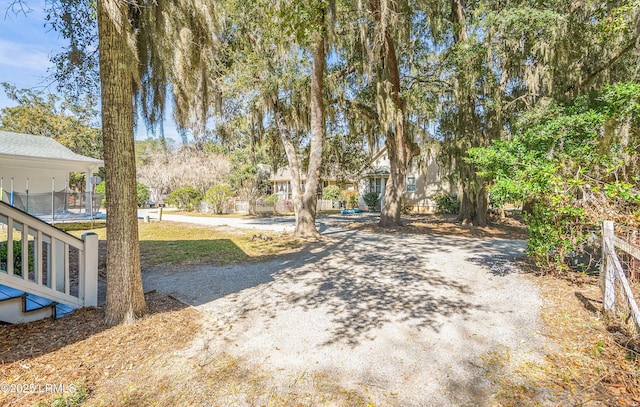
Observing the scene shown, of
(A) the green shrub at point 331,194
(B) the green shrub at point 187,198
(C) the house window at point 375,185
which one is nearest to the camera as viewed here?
(B) the green shrub at point 187,198

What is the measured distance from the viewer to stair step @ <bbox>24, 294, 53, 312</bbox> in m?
3.24

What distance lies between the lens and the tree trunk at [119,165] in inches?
122

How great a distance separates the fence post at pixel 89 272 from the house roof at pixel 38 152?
462 inches

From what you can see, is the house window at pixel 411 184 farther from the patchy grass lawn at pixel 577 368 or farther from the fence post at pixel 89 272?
the fence post at pixel 89 272

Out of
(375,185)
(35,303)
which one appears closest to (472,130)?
(35,303)

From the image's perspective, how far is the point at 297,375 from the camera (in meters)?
2.55

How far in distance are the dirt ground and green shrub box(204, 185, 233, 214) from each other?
16.8 m

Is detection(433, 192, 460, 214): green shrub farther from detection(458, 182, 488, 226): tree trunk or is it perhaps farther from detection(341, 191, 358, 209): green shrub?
detection(341, 191, 358, 209): green shrub

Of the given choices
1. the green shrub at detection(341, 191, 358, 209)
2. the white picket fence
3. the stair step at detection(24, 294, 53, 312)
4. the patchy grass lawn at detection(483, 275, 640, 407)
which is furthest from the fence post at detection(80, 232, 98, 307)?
the green shrub at detection(341, 191, 358, 209)

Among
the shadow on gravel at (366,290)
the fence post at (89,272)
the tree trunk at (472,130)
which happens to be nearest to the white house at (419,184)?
the tree trunk at (472,130)

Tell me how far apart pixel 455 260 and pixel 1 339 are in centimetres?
678

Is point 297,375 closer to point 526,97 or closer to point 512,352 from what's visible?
point 512,352

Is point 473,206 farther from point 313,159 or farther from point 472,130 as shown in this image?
point 313,159

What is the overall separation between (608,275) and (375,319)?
261 centimetres
